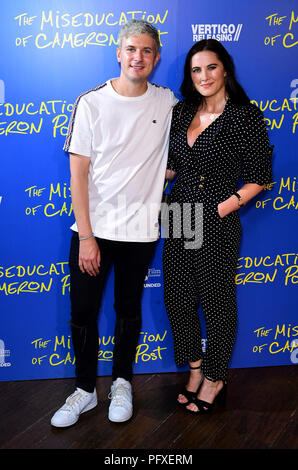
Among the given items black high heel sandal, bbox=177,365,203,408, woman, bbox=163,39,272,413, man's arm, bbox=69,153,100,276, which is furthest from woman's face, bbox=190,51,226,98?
black high heel sandal, bbox=177,365,203,408

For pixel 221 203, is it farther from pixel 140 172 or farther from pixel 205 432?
pixel 205 432

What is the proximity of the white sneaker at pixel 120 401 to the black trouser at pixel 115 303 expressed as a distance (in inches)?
2.0

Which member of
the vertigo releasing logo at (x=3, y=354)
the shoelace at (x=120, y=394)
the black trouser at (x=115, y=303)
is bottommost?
the shoelace at (x=120, y=394)

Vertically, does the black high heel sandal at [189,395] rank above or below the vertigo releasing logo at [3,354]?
below

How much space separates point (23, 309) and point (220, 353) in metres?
1.08

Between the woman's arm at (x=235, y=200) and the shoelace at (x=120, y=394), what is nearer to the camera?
the woman's arm at (x=235, y=200)

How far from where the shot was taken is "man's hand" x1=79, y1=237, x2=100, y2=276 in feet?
6.47

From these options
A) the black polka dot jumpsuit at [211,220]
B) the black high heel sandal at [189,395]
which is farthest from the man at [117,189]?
the black high heel sandal at [189,395]

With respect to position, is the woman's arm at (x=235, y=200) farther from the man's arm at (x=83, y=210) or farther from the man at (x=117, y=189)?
the man's arm at (x=83, y=210)

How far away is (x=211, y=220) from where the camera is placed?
2018 mm

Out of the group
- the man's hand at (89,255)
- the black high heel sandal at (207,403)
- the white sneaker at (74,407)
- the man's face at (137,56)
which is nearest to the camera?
the man's face at (137,56)

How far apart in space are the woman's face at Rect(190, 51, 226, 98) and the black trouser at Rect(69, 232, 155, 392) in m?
0.75

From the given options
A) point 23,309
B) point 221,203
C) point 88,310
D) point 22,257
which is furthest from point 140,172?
point 23,309

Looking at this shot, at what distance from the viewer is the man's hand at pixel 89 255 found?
197 cm
